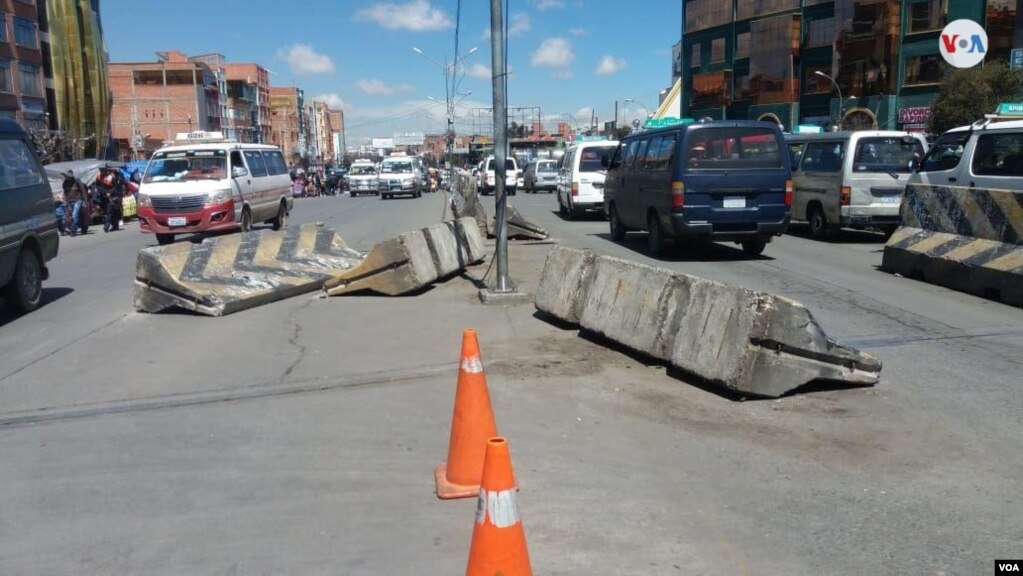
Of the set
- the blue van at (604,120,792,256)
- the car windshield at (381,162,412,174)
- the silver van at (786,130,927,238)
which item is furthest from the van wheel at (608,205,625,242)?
the car windshield at (381,162,412,174)

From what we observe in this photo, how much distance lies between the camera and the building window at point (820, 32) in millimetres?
54594

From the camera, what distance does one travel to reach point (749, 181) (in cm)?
1270

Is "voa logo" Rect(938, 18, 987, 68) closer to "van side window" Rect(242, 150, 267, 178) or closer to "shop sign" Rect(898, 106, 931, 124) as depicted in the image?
"van side window" Rect(242, 150, 267, 178)

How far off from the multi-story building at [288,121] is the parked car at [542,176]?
8573 centimetres

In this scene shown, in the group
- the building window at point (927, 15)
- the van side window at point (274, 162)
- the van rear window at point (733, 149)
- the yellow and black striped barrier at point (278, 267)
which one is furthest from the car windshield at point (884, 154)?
the building window at point (927, 15)

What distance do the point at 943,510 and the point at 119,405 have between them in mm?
5602

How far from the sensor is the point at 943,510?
4.17 meters

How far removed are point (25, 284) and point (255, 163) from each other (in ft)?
31.6

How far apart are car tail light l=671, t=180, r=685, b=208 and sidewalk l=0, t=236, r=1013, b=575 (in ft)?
19.8

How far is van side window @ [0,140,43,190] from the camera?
405 inches

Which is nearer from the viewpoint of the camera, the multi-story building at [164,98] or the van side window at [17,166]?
the van side window at [17,166]

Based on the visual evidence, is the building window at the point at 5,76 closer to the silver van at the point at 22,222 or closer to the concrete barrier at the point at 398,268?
the silver van at the point at 22,222

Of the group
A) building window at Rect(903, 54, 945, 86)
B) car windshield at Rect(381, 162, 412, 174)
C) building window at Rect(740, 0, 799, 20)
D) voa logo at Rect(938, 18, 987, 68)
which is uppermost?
building window at Rect(740, 0, 799, 20)

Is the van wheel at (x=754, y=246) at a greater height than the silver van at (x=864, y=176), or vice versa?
the silver van at (x=864, y=176)
